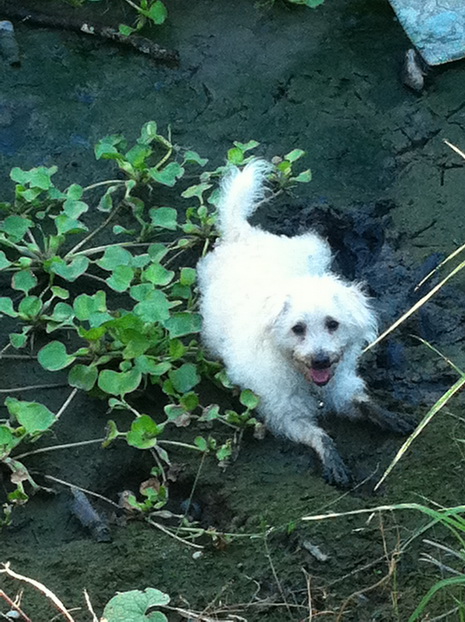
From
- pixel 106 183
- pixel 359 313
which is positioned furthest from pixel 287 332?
pixel 106 183

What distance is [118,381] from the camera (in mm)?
3963

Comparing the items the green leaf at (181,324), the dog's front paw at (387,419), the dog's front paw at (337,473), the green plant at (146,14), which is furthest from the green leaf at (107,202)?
the dog's front paw at (337,473)

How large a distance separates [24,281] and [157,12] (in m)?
2.14

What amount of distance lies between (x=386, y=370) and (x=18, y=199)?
183 cm

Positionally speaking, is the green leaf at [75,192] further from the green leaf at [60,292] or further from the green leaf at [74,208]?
the green leaf at [60,292]

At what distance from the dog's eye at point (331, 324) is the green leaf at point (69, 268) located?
1099mm

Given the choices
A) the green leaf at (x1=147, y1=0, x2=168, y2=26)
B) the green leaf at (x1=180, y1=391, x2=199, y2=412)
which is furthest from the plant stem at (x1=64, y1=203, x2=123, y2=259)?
the green leaf at (x1=147, y1=0, x2=168, y2=26)

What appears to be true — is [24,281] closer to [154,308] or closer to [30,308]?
[30,308]

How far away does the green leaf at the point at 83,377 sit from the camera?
4.01m

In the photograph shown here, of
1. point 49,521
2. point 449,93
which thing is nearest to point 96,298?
point 49,521

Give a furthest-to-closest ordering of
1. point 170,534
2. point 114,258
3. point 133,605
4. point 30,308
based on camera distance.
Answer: point 114,258
point 30,308
point 170,534
point 133,605

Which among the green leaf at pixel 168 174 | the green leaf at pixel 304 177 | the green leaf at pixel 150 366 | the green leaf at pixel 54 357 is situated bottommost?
the green leaf at pixel 54 357

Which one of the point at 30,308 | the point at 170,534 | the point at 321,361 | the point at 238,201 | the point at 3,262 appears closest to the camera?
the point at 170,534

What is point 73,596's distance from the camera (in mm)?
3258
